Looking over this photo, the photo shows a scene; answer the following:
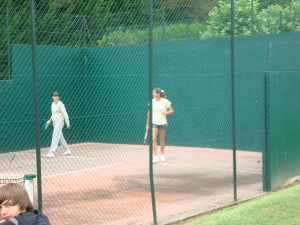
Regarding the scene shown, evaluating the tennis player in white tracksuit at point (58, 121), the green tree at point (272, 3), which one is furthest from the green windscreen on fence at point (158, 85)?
the green tree at point (272, 3)

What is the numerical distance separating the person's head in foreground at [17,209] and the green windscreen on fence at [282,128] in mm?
7721

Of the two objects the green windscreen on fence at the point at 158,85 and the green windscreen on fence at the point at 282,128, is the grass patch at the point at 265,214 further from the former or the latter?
the green windscreen on fence at the point at 158,85

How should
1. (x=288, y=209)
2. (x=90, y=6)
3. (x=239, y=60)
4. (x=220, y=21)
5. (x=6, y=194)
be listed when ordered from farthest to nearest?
1. (x=220, y=21)
2. (x=239, y=60)
3. (x=90, y=6)
4. (x=288, y=209)
5. (x=6, y=194)

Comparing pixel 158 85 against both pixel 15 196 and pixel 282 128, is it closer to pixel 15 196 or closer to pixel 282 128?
pixel 282 128

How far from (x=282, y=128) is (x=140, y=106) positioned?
249 inches

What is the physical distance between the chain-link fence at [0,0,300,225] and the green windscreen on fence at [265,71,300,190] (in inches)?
8.5

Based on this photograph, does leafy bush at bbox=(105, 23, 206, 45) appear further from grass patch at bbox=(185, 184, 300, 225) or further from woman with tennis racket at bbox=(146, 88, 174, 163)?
grass patch at bbox=(185, 184, 300, 225)

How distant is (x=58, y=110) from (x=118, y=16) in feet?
16.1

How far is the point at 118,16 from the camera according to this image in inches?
420

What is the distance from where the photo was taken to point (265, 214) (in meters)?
8.00

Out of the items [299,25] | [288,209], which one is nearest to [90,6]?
[288,209]

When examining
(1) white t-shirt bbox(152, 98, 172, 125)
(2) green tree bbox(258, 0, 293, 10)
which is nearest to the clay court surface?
(1) white t-shirt bbox(152, 98, 172, 125)

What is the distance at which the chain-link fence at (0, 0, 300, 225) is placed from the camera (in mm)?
10797

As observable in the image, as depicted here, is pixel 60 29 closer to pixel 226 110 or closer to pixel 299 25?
pixel 226 110
